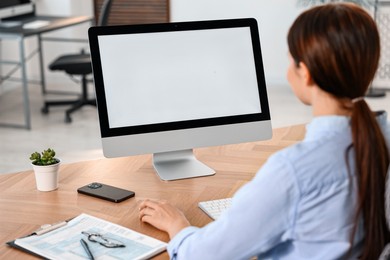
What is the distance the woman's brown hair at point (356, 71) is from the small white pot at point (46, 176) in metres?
0.81

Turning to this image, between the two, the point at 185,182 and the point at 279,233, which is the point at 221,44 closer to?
the point at 185,182

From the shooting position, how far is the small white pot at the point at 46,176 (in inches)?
66.1

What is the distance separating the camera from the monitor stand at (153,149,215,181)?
71.6 inches

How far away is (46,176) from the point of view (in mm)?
1688

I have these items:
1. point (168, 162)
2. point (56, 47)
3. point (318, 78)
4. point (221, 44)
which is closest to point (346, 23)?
point (318, 78)

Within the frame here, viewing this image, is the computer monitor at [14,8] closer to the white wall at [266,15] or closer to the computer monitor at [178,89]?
the white wall at [266,15]

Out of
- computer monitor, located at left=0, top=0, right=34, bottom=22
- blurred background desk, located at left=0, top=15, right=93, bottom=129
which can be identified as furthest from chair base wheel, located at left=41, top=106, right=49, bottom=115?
computer monitor, located at left=0, top=0, right=34, bottom=22

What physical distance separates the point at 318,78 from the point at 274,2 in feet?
14.5

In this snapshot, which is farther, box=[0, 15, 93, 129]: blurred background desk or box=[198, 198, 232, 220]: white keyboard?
box=[0, 15, 93, 129]: blurred background desk

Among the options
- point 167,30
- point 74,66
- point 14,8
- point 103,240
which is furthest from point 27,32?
point 103,240

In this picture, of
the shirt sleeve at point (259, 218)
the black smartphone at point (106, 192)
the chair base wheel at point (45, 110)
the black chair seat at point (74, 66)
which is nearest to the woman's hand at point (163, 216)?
the black smartphone at point (106, 192)

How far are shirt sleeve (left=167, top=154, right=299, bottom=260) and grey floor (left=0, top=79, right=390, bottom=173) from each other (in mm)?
2743

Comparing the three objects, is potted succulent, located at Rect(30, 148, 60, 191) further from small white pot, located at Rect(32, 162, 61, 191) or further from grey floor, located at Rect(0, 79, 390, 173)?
grey floor, located at Rect(0, 79, 390, 173)

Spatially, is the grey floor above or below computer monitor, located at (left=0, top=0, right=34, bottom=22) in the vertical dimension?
below
